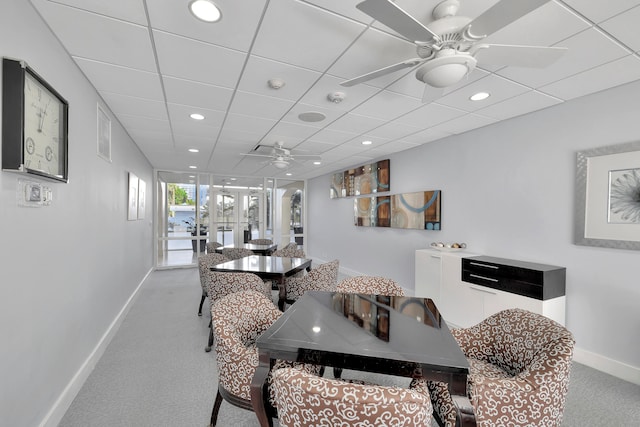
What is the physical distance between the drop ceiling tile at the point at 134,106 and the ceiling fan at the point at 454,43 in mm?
2472

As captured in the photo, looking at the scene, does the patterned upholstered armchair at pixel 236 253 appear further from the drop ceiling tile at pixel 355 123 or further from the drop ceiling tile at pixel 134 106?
the drop ceiling tile at pixel 355 123

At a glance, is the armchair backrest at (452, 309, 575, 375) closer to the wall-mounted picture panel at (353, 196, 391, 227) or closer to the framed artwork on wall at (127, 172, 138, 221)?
the wall-mounted picture panel at (353, 196, 391, 227)

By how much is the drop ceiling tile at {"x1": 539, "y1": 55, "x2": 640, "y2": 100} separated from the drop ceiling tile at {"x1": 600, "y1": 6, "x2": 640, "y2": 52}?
30 cm

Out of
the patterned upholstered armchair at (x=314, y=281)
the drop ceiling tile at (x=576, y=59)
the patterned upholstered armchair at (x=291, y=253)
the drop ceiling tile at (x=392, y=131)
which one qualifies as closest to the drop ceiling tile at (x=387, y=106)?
the drop ceiling tile at (x=392, y=131)

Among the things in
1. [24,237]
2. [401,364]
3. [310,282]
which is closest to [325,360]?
[401,364]

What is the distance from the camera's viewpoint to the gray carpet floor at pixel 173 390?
2091 mm

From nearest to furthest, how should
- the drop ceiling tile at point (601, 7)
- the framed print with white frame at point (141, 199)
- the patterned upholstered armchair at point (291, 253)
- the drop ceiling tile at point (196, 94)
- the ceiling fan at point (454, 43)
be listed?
the ceiling fan at point (454, 43) → the drop ceiling tile at point (601, 7) → the drop ceiling tile at point (196, 94) → the framed print with white frame at point (141, 199) → the patterned upholstered armchair at point (291, 253)

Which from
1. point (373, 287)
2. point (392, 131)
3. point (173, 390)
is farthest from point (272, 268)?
point (392, 131)

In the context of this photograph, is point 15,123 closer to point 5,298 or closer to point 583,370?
point 5,298

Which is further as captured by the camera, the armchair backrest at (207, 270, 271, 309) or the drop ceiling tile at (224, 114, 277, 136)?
the drop ceiling tile at (224, 114, 277, 136)

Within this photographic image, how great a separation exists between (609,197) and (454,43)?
7.89 feet

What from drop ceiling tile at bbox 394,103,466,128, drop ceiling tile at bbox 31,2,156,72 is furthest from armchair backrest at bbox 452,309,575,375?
drop ceiling tile at bbox 31,2,156,72

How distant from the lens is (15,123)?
148 cm

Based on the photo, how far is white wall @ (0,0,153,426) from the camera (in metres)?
1.56
